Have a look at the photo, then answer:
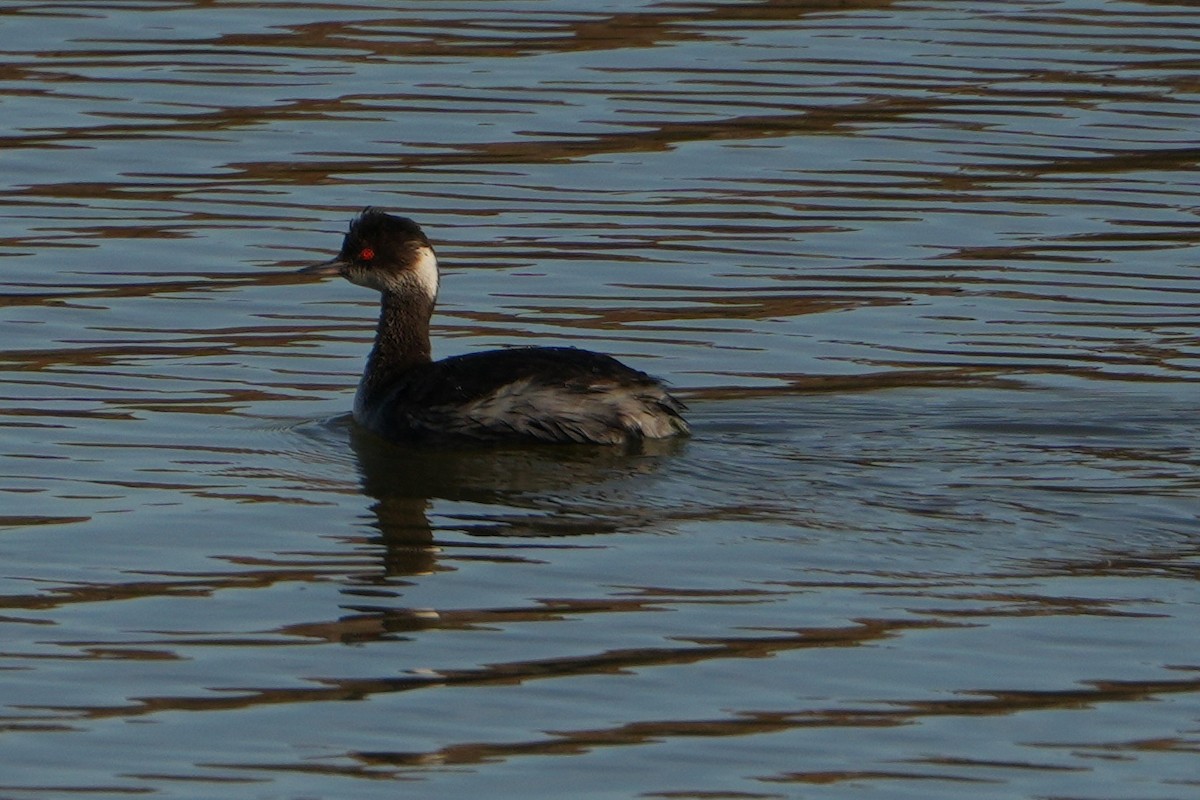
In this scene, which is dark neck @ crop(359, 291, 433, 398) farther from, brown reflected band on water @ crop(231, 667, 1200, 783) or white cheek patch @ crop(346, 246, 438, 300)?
brown reflected band on water @ crop(231, 667, 1200, 783)

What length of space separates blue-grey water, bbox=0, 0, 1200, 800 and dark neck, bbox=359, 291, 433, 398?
452 millimetres

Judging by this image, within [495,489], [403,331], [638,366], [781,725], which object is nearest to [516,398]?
[495,489]

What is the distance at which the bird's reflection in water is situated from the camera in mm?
9453

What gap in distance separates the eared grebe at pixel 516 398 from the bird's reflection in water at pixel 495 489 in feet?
0.22

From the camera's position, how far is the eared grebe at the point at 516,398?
10641 millimetres

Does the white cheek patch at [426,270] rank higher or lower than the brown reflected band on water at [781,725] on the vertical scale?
higher

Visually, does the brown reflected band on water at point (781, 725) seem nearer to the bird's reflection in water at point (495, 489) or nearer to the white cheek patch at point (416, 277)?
the bird's reflection in water at point (495, 489)

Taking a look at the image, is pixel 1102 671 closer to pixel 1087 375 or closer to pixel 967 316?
pixel 1087 375

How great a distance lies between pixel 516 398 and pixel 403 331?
→ 4.05 feet

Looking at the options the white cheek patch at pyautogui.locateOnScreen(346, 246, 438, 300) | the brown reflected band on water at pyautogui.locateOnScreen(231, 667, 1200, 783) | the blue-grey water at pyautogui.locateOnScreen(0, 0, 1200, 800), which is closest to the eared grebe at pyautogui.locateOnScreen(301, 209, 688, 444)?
the blue-grey water at pyautogui.locateOnScreen(0, 0, 1200, 800)

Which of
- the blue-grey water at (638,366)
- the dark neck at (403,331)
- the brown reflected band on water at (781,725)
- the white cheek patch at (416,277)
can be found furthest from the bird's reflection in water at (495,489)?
the brown reflected band on water at (781,725)

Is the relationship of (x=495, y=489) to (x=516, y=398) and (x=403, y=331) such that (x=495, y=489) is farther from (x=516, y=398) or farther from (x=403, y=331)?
(x=403, y=331)

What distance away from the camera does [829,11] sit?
1911 cm

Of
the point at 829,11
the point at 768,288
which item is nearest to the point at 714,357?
the point at 768,288
